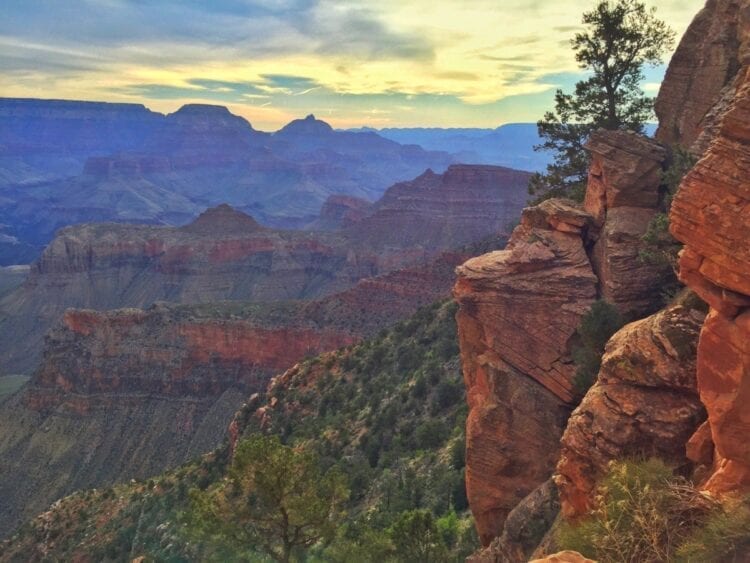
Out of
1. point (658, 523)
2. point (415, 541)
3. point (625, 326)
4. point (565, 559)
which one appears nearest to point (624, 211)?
point (625, 326)

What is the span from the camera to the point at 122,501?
49.0 m

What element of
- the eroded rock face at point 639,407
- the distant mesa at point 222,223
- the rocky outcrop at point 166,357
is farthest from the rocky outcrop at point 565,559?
the distant mesa at point 222,223

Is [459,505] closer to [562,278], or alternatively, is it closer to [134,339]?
[562,278]

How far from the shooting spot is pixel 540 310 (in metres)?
22.6

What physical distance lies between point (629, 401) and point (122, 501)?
143 ft

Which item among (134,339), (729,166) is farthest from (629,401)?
(134,339)

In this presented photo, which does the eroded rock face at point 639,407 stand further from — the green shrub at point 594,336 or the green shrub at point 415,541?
the green shrub at point 415,541

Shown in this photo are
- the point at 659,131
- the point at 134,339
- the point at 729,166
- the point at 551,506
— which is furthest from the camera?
the point at 134,339

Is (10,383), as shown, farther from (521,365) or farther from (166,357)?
(521,365)

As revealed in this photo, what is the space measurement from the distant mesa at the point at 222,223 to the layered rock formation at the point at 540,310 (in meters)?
171

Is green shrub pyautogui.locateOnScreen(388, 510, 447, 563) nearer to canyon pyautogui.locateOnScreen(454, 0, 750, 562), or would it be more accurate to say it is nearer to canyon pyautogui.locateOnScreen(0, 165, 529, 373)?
canyon pyautogui.locateOnScreen(454, 0, 750, 562)

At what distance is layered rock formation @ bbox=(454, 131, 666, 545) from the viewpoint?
2200cm

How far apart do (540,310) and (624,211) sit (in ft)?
16.1

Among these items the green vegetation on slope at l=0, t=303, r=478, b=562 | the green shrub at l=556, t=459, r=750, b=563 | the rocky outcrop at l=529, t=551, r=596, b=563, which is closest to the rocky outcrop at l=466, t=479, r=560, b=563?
the green vegetation on slope at l=0, t=303, r=478, b=562
